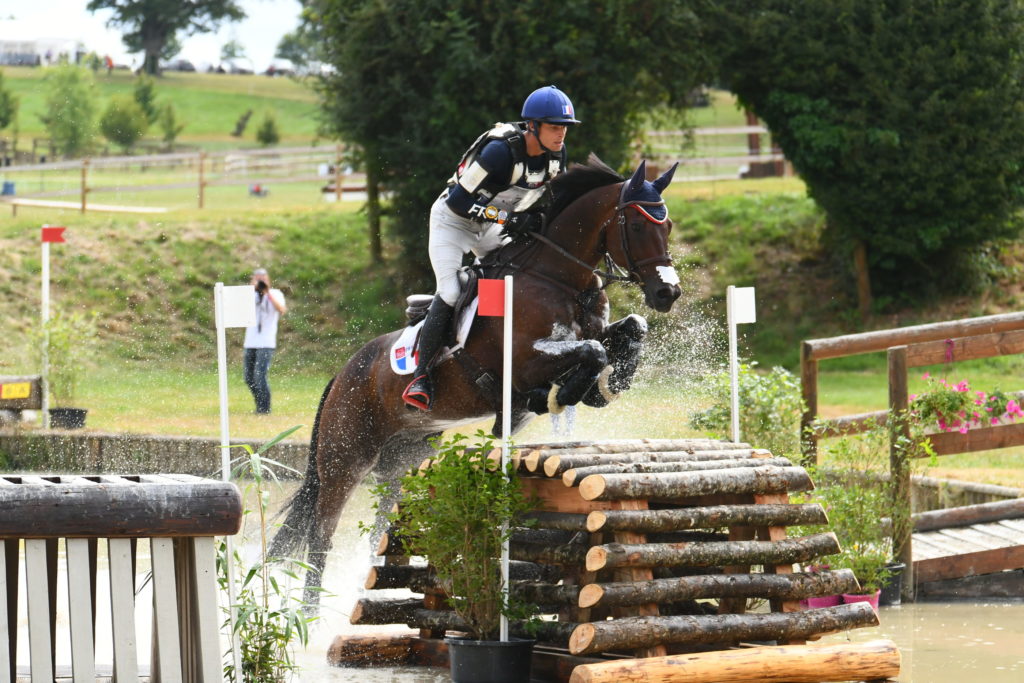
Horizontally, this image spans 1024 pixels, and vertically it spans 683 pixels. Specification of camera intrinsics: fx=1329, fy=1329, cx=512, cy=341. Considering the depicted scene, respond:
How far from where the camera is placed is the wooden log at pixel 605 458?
4.98m

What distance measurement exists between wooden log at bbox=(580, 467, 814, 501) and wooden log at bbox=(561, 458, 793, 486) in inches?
2.1

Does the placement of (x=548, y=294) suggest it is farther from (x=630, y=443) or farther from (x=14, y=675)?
(x=14, y=675)

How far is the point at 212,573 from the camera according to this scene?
13.2 feet

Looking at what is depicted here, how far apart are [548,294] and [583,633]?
1705 mm

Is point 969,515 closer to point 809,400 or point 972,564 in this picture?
point 972,564

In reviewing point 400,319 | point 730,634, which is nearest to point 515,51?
point 400,319

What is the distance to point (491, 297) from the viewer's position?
5.21 m

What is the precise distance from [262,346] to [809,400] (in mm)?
6592

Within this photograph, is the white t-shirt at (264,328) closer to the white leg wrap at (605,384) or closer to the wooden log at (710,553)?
the white leg wrap at (605,384)

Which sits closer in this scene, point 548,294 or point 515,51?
point 548,294

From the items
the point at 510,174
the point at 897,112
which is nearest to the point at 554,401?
the point at 510,174

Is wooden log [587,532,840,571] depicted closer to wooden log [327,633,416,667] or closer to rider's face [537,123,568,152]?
wooden log [327,633,416,667]

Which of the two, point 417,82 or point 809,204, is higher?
point 417,82

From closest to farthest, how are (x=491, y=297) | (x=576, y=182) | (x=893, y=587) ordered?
(x=491, y=297) → (x=576, y=182) → (x=893, y=587)
